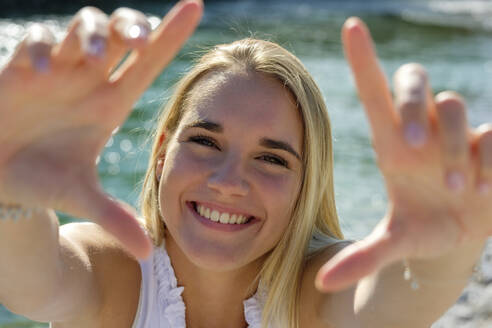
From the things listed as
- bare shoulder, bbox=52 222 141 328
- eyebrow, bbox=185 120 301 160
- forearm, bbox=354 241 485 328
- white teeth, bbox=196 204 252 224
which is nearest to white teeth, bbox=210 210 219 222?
white teeth, bbox=196 204 252 224

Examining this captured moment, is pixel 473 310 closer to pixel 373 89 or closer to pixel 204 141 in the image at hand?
pixel 204 141

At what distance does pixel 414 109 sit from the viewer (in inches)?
50.3

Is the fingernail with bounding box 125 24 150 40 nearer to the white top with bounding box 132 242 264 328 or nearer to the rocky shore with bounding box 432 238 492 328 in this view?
the white top with bounding box 132 242 264 328

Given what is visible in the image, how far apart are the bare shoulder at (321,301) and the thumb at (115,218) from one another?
2.57 feet

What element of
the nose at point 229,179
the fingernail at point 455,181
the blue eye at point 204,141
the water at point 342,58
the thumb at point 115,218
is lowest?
the water at point 342,58

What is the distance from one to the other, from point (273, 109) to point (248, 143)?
0.46 feet

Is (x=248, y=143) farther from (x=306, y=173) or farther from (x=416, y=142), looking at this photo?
(x=416, y=142)

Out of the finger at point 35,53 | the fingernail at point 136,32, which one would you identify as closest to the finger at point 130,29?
the fingernail at point 136,32

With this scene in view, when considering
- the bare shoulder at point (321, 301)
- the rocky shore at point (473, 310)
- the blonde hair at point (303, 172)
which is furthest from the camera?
the rocky shore at point (473, 310)

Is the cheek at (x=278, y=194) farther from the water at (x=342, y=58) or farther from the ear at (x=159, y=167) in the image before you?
the water at (x=342, y=58)

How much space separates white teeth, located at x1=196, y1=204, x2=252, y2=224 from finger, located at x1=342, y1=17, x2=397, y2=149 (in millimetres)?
823

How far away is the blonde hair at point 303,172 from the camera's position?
226 centimetres

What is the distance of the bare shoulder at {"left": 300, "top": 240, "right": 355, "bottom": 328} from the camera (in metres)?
1.99


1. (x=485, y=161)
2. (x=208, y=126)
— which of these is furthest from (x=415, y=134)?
(x=208, y=126)
